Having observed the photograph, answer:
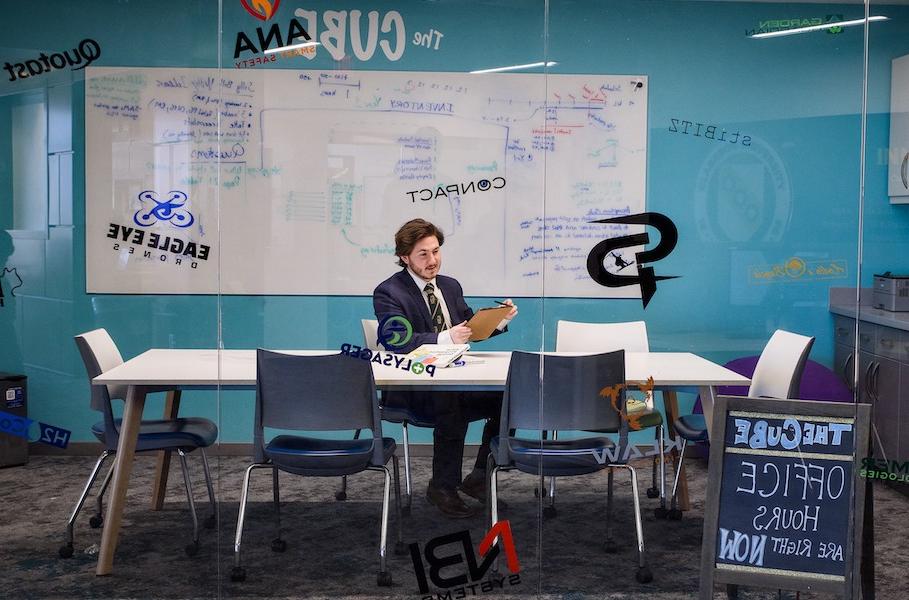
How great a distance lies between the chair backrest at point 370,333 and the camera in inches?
137

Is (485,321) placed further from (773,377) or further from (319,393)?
(773,377)

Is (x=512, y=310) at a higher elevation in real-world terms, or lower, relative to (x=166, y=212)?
lower

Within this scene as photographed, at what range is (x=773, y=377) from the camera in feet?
11.9

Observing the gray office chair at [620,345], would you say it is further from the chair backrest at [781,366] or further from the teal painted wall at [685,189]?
the chair backrest at [781,366]

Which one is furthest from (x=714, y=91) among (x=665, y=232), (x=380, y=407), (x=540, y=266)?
(x=380, y=407)

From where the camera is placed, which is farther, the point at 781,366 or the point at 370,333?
the point at 781,366

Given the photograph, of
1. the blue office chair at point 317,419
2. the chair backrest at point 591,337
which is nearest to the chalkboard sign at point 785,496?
the chair backrest at point 591,337

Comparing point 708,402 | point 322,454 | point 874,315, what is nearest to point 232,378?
point 322,454

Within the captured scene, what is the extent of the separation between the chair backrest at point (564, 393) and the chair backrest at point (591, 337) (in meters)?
0.04

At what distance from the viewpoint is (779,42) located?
3.63 m

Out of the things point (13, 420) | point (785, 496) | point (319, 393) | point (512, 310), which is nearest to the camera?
point (785, 496)

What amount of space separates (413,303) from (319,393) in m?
0.46

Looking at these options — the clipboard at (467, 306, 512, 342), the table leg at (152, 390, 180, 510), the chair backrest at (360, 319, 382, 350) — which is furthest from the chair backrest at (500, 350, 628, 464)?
the table leg at (152, 390, 180, 510)

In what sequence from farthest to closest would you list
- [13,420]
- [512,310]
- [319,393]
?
[13,420] → [512,310] → [319,393]
